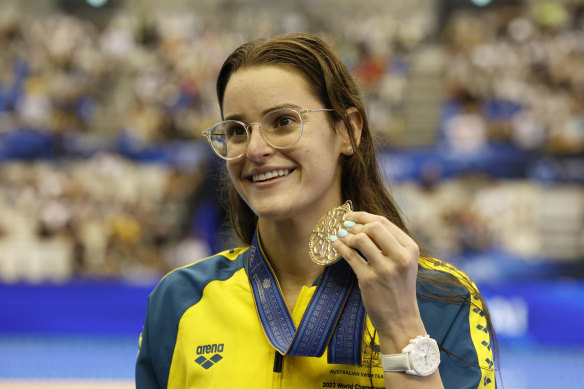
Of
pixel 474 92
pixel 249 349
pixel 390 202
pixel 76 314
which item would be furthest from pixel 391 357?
pixel 474 92

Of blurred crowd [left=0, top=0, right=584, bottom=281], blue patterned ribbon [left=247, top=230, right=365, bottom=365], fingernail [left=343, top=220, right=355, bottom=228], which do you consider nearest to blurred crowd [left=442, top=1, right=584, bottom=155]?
A: blurred crowd [left=0, top=0, right=584, bottom=281]

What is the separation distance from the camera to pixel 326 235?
1.48 m

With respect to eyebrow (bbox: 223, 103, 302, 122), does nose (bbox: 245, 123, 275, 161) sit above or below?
below

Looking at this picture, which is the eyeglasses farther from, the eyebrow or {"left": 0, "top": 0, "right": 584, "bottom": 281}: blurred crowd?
{"left": 0, "top": 0, "right": 584, "bottom": 281}: blurred crowd

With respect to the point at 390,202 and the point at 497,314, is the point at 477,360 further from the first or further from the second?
the point at 497,314

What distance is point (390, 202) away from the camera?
1.68 m

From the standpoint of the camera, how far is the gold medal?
1.44 meters

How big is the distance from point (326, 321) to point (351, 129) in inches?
17.8

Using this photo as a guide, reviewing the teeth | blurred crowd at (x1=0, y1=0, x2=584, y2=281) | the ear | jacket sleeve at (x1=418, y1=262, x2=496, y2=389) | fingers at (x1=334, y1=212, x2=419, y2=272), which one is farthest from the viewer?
blurred crowd at (x1=0, y1=0, x2=584, y2=281)

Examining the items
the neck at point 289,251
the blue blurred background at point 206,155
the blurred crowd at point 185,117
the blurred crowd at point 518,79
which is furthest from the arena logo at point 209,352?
the blurred crowd at point 518,79

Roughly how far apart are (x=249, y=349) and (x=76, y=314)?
5.98 meters

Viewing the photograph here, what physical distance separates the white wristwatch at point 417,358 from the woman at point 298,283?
14mm

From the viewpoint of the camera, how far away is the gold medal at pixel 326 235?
1.44 m

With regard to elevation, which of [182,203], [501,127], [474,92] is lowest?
[182,203]
